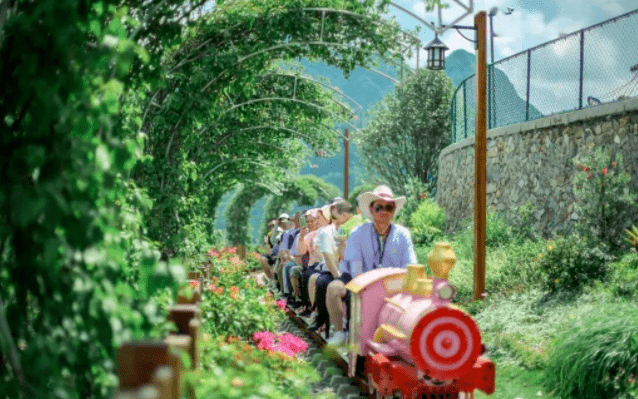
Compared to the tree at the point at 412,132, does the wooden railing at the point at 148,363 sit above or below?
below

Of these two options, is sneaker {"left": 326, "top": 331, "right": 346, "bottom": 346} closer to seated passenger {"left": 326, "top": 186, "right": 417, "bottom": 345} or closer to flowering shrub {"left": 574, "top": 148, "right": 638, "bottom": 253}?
seated passenger {"left": 326, "top": 186, "right": 417, "bottom": 345}

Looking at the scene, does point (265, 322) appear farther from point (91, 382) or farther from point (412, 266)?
point (91, 382)

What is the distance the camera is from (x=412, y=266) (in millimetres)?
5883

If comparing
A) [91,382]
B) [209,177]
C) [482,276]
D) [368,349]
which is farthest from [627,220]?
[209,177]

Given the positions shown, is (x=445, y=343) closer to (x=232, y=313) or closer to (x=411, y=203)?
(x=232, y=313)

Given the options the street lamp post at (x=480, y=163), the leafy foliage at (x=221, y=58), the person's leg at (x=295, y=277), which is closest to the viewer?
the leafy foliage at (x=221, y=58)

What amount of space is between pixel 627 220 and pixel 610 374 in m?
5.41

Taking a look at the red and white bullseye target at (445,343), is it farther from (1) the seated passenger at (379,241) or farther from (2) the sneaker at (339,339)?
(2) the sneaker at (339,339)

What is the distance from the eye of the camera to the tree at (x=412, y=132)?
34.7 m

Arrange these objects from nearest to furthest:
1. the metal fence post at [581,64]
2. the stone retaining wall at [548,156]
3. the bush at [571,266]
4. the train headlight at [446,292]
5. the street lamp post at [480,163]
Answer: the train headlight at [446,292] → the bush at [571,266] → the street lamp post at [480,163] → the stone retaining wall at [548,156] → the metal fence post at [581,64]

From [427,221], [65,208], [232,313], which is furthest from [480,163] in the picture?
[427,221]

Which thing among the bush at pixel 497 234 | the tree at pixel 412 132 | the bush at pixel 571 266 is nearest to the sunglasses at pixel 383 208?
the bush at pixel 571 266

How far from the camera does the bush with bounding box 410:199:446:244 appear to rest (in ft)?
65.0

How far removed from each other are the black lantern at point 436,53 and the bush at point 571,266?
313 centimetres
